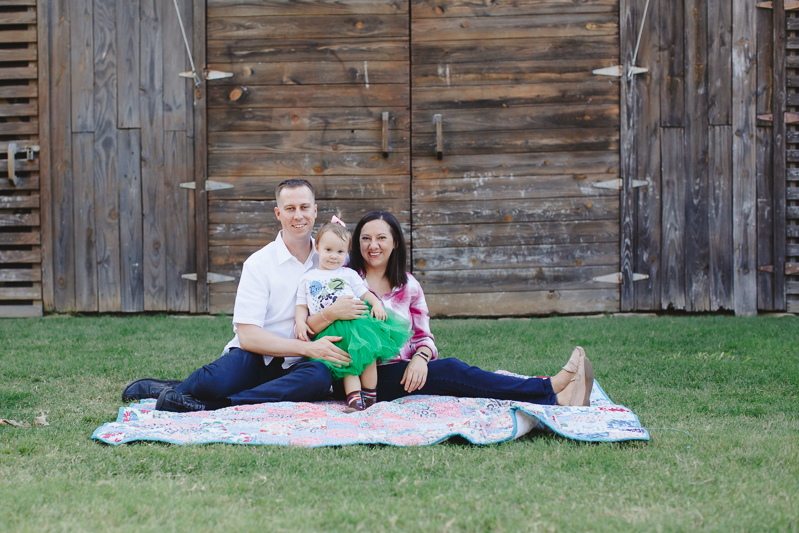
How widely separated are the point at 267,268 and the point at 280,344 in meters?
0.38

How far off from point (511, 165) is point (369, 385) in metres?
3.60

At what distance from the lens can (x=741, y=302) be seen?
6.00m

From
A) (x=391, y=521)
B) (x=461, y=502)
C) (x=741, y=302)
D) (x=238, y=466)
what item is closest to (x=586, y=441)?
(x=461, y=502)

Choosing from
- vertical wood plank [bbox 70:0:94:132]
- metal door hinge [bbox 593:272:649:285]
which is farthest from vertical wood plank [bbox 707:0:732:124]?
vertical wood plank [bbox 70:0:94:132]

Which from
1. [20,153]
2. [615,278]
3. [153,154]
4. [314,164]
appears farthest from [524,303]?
[20,153]

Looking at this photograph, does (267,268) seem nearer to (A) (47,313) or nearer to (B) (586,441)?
(B) (586,441)

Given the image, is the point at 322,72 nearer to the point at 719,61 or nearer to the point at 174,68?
the point at 174,68

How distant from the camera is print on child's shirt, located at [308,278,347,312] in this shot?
9.75 ft

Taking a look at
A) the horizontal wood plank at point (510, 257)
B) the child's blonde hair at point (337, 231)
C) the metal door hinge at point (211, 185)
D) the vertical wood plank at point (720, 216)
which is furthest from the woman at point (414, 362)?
the vertical wood plank at point (720, 216)

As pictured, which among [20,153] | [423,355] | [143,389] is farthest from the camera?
[20,153]

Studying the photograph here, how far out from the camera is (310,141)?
19.7 feet

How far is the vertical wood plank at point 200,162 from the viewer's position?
234 inches

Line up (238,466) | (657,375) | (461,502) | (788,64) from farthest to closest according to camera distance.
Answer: (788,64) → (657,375) → (238,466) → (461,502)

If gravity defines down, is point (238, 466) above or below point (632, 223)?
below
